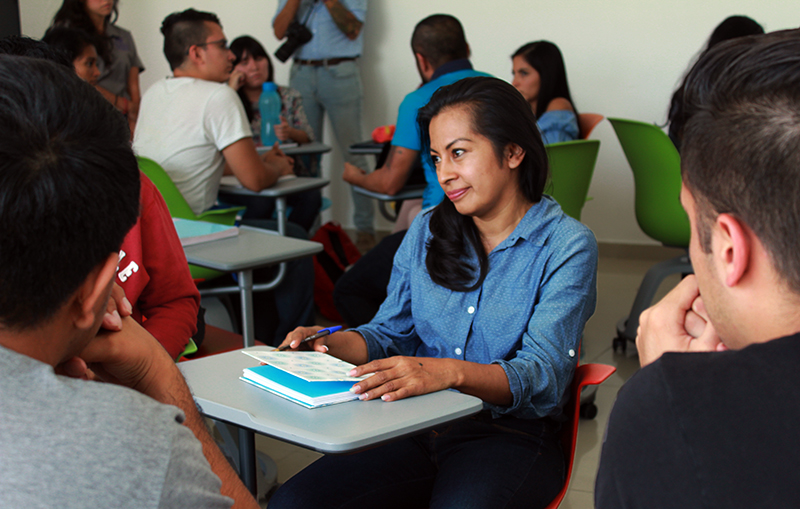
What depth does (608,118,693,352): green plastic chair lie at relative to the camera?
9.64ft

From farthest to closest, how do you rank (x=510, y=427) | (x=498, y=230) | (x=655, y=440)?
(x=498, y=230), (x=510, y=427), (x=655, y=440)

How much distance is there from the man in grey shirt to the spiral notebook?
0.39 m

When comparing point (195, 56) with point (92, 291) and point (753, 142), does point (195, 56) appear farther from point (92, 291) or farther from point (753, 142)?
point (753, 142)

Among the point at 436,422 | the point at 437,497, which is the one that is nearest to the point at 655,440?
the point at 436,422

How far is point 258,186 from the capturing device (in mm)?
2973

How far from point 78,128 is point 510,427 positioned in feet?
3.27

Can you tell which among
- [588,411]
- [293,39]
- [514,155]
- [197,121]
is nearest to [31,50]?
[514,155]

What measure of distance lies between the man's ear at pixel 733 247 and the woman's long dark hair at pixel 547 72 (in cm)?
291

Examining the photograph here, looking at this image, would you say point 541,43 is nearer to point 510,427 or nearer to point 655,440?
point 510,427

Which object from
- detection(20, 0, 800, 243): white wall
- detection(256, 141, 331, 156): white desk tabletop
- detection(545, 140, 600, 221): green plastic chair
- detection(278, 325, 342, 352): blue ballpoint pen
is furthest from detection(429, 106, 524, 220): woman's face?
detection(20, 0, 800, 243): white wall

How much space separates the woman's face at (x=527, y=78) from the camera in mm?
3469

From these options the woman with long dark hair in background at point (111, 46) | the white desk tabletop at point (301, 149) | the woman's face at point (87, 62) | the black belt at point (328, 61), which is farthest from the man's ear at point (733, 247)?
the black belt at point (328, 61)

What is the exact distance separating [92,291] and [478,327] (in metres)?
0.93

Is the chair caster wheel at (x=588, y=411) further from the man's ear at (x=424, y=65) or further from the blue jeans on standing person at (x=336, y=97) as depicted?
the blue jeans on standing person at (x=336, y=97)
